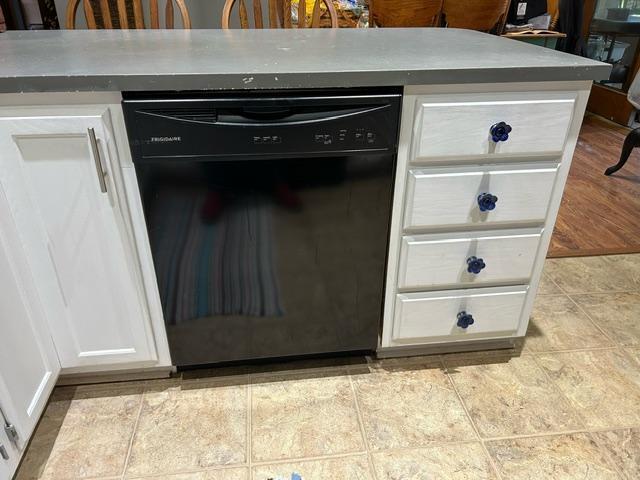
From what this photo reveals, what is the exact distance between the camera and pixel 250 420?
4.24ft

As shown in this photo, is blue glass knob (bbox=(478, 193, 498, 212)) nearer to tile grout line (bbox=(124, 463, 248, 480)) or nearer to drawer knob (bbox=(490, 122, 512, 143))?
drawer knob (bbox=(490, 122, 512, 143))

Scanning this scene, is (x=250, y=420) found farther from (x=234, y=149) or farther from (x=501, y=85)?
(x=501, y=85)

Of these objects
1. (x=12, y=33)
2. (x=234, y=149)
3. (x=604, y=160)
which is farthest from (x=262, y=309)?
(x=604, y=160)

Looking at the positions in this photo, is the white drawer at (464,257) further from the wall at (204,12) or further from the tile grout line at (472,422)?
the wall at (204,12)

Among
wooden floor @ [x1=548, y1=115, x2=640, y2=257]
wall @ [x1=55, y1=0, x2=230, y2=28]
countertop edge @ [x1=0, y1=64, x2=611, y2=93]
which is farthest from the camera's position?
wall @ [x1=55, y1=0, x2=230, y2=28]

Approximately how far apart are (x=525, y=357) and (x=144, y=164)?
1251mm

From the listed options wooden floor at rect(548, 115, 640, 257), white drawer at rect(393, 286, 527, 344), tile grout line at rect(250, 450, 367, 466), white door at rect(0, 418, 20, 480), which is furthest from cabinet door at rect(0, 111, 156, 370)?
wooden floor at rect(548, 115, 640, 257)

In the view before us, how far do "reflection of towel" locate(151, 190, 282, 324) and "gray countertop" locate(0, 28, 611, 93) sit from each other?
26 centimetres

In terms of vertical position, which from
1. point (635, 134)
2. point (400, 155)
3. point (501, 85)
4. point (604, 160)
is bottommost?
point (604, 160)

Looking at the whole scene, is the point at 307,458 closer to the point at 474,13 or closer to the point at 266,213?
the point at 266,213

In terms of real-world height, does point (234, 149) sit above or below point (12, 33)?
below

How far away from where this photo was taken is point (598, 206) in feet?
8.18

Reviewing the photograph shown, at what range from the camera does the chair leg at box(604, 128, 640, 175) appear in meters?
2.66

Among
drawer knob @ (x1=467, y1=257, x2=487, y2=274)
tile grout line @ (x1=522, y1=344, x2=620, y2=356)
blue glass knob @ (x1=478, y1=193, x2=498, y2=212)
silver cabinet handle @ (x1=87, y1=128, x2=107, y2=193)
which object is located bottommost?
tile grout line @ (x1=522, y1=344, x2=620, y2=356)
